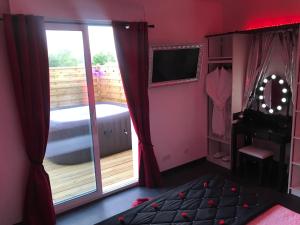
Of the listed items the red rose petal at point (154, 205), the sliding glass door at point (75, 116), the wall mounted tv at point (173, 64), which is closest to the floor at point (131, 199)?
the sliding glass door at point (75, 116)

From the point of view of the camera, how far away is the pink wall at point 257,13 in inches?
120

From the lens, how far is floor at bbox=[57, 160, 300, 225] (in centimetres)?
271

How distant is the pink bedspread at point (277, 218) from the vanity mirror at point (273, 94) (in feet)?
5.17

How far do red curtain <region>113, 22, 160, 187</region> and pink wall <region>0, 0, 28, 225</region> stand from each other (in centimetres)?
115

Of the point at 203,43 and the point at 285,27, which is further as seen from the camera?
the point at 203,43

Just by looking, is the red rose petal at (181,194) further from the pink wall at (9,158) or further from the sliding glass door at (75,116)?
the pink wall at (9,158)

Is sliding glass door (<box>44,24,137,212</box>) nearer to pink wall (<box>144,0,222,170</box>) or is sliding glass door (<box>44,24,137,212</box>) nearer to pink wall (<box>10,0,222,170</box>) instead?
pink wall (<box>10,0,222,170</box>)

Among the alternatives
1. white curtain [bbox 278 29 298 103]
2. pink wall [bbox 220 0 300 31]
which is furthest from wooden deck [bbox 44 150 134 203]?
pink wall [bbox 220 0 300 31]

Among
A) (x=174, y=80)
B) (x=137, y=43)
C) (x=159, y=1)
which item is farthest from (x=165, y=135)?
(x=159, y=1)

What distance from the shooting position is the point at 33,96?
94.0 inches

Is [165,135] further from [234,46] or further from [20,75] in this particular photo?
[20,75]

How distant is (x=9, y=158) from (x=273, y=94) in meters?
3.14

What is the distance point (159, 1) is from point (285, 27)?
1472 millimetres

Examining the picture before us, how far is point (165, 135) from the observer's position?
3533 millimetres
